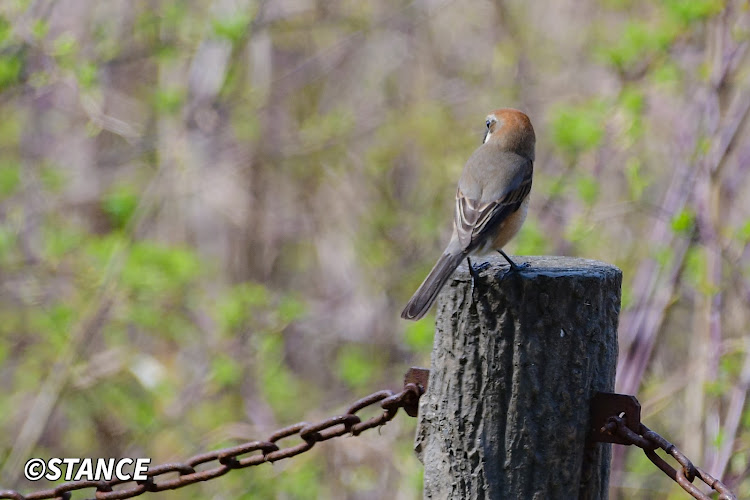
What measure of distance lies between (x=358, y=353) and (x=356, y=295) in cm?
82

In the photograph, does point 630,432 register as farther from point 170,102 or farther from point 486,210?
point 170,102

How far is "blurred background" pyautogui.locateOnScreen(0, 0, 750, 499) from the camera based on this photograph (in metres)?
4.38

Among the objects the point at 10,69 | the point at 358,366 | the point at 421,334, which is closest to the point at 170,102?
the point at 10,69

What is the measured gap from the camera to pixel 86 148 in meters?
7.96

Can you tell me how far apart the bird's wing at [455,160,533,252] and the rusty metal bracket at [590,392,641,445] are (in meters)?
0.93

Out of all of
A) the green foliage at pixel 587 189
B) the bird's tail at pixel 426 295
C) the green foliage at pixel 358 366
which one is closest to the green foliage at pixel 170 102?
the green foliage at pixel 358 366

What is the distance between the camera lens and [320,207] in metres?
7.62

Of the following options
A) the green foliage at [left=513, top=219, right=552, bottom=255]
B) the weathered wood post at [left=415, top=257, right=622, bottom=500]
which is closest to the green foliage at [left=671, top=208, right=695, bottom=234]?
the green foliage at [left=513, top=219, right=552, bottom=255]

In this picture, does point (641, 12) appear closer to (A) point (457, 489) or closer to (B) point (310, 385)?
(B) point (310, 385)

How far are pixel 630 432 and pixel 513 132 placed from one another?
162 centimetres

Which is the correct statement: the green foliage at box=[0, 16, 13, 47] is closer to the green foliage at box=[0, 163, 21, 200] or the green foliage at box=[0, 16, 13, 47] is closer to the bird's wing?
the green foliage at box=[0, 163, 21, 200]

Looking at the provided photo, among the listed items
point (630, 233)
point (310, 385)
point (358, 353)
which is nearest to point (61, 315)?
point (358, 353)

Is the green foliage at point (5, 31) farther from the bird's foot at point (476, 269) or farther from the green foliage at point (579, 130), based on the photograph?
the bird's foot at point (476, 269)

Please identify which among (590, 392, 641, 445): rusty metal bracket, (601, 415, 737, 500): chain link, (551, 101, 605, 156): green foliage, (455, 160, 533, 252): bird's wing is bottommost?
(601, 415, 737, 500): chain link
